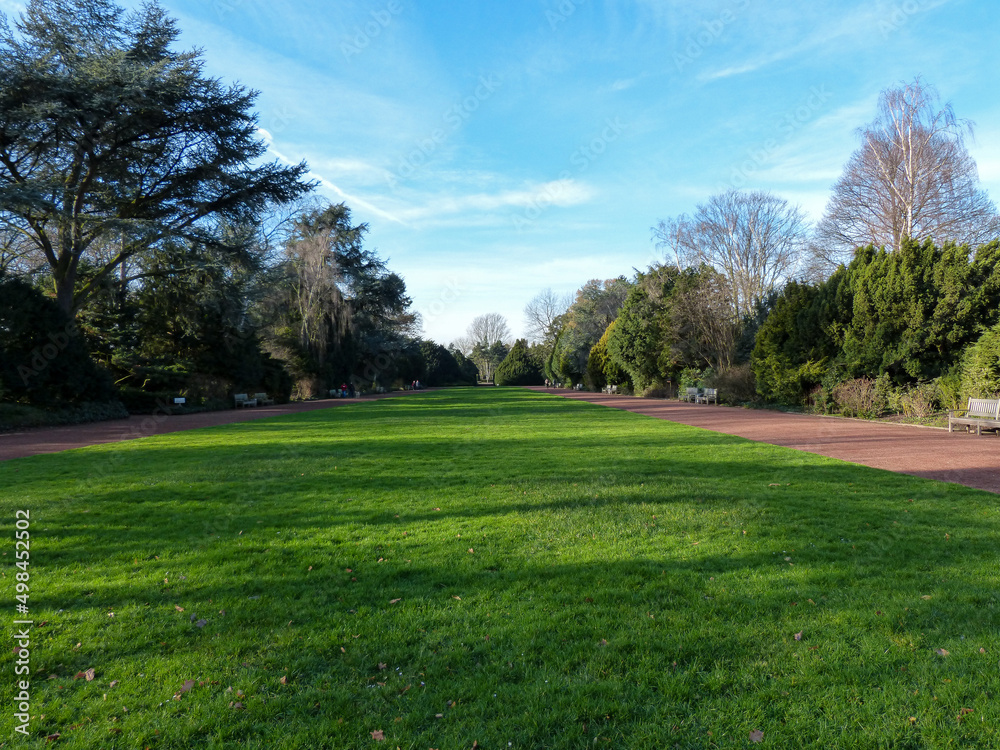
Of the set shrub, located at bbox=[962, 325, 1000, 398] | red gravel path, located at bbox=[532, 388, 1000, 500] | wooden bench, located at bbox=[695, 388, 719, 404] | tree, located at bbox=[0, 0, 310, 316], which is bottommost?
red gravel path, located at bbox=[532, 388, 1000, 500]

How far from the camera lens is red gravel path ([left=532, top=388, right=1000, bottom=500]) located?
785 centimetres

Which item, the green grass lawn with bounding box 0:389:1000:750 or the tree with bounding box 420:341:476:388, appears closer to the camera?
the green grass lawn with bounding box 0:389:1000:750

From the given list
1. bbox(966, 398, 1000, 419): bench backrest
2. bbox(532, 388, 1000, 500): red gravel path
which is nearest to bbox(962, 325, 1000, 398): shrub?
Result: bbox(966, 398, 1000, 419): bench backrest

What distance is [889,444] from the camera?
1077cm

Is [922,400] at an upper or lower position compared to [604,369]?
lower

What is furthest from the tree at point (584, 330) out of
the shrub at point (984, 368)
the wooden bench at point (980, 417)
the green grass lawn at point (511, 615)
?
the green grass lawn at point (511, 615)

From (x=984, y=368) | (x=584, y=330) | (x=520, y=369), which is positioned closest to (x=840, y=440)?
(x=984, y=368)

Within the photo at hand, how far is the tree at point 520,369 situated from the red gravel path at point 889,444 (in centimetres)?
6143

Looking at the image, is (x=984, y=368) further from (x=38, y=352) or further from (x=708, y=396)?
(x=38, y=352)

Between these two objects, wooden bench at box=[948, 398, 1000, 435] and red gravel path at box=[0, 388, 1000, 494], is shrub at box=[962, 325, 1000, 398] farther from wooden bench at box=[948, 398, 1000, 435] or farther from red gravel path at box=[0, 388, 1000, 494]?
red gravel path at box=[0, 388, 1000, 494]

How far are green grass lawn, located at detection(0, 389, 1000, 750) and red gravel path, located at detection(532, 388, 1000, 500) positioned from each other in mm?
1647

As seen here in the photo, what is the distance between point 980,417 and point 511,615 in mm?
14242

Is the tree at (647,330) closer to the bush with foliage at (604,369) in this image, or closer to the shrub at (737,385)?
the bush with foliage at (604,369)

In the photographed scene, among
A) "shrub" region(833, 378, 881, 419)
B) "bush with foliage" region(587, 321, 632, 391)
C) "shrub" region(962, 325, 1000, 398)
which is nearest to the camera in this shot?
"shrub" region(962, 325, 1000, 398)
